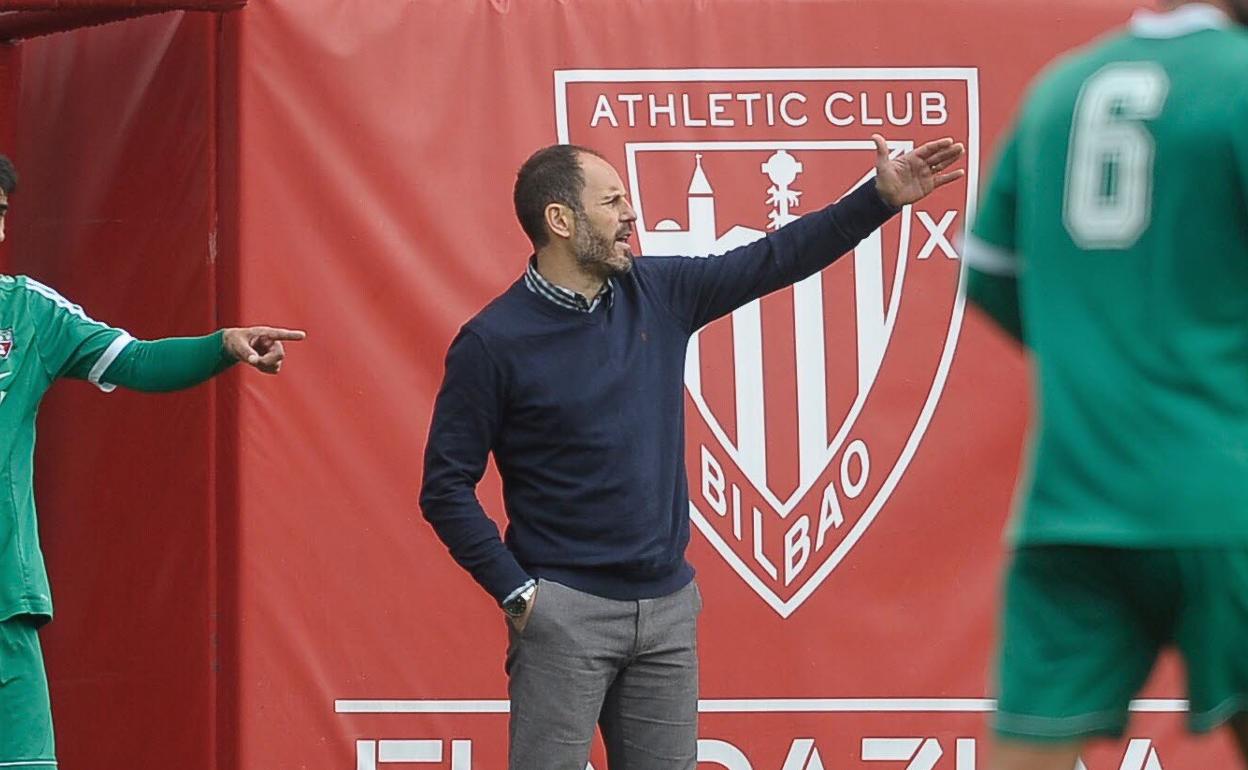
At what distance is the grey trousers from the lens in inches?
200

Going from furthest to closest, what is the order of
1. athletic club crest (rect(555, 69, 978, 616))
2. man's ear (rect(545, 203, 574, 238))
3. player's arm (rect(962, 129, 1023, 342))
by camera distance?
athletic club crest (rect(555, 69, 978, 616)) → man's ear (rect(545, 203, 574, 238)) → player's arm (rect(962, 129, 1023, 342))

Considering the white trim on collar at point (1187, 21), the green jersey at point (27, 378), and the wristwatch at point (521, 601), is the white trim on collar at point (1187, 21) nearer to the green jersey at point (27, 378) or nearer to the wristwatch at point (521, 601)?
the wristwatch at point (521, 601)

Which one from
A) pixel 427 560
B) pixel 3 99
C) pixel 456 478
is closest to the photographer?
pixel 456 478

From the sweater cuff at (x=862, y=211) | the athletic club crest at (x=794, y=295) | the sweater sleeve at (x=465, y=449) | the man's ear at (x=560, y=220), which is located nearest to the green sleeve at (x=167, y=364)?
the sweater sleeve at (x=465, y=449)

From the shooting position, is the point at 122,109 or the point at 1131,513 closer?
the point at 1131,513

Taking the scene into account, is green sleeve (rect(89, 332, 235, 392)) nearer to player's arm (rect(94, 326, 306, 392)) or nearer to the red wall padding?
player's arm (rect(94, 326, 306, 392))

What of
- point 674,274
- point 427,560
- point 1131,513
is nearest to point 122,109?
point 427,560

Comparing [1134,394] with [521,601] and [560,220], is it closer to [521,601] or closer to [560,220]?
[521,601]

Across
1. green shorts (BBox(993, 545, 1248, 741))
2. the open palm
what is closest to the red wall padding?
the open palm

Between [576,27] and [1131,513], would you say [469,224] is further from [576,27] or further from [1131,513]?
[1131,513]

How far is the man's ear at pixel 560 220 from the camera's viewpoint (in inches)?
207

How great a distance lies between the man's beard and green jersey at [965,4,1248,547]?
198 cm

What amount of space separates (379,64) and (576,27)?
0.57 metres

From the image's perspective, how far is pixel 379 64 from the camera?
662cm
